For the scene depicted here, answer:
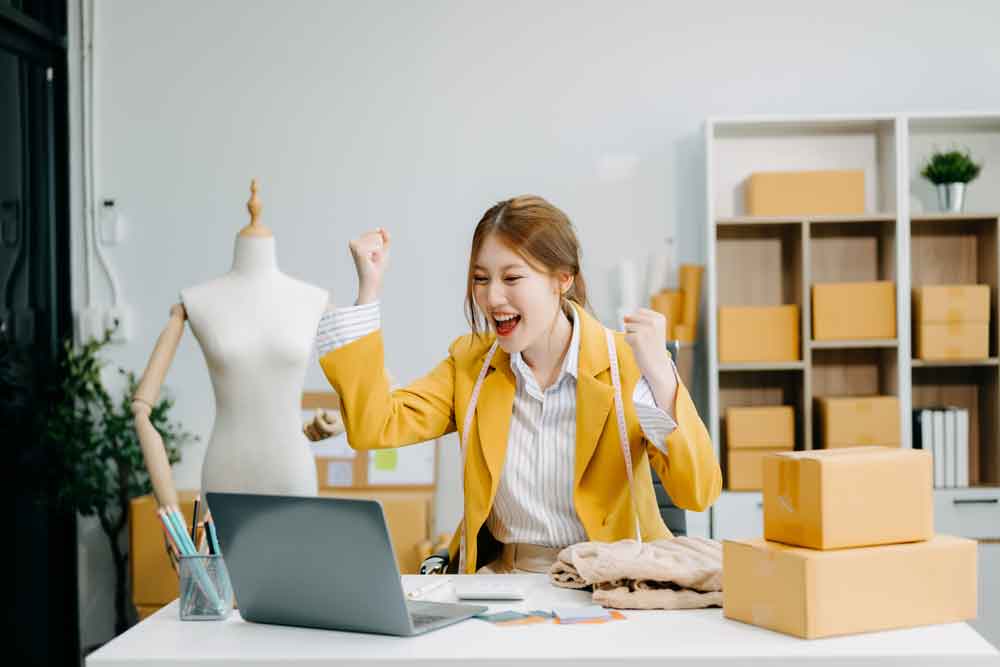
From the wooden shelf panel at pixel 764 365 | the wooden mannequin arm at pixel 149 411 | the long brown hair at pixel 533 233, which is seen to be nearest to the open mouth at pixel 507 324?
the long brown hair at pixel 533 233

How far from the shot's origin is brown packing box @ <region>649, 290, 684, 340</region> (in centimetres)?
419

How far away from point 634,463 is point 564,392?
0.19 m

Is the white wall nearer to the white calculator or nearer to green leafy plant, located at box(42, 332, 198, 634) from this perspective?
green leafy plant, located at box(42, 332, 198, 634)

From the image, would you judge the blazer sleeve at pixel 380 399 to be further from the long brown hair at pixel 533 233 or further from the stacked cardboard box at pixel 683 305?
the stacked cardboard box at pixel 683 305

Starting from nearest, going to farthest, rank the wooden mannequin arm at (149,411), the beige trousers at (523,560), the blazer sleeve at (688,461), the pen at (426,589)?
the pen at (426,589)
the blazer sleeve at (688,461)
the beige trousers at (523,560)
the wooden mannequin arm at (149,411)

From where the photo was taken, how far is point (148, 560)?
404cm

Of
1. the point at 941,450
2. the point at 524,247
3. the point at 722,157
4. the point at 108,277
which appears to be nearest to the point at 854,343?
the point at 941,450

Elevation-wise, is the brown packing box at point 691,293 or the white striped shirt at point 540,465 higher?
the brown packing box at point 691,293

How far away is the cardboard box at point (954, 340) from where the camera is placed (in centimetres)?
404

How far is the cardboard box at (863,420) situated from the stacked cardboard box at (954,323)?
0.77ft

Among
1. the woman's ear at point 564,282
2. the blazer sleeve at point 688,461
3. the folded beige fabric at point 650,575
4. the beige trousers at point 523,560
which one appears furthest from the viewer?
the woman's ear at point 564,282

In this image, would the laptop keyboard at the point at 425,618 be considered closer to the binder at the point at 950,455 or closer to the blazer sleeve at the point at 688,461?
the blazer sleeve at the point at 688,461

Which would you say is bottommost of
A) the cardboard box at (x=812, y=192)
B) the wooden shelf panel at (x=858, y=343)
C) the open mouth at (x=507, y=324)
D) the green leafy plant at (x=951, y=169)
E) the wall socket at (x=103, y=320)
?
the wooden shelf panel at (x=858, y=343)

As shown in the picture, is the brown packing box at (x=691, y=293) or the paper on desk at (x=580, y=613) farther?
the brown packing box at (x=691, y=293)
